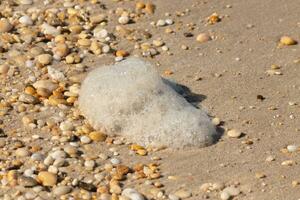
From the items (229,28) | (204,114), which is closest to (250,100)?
(204,114)

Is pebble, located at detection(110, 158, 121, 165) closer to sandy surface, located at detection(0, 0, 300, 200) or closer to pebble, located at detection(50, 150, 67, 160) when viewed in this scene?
sandy surface, located at detection(0, 0, 300, 200)

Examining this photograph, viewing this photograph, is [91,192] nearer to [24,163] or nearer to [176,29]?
[24,163]

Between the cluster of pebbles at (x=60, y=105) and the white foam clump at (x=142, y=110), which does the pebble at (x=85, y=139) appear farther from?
the white foam clump at (x=142, y=110)

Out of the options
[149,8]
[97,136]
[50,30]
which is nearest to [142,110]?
[97,136]

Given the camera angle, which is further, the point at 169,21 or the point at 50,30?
the point at 169,21

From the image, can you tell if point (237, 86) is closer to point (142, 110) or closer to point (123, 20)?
point (142, 110)

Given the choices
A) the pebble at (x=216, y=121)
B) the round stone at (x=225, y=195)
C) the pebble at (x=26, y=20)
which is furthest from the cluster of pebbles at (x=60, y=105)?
the pebble at (x=216, y=121)

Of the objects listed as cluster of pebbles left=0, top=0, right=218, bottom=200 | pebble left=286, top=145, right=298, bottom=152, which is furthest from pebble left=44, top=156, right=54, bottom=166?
pebble left=286, top=145, right=298, bottom=152
